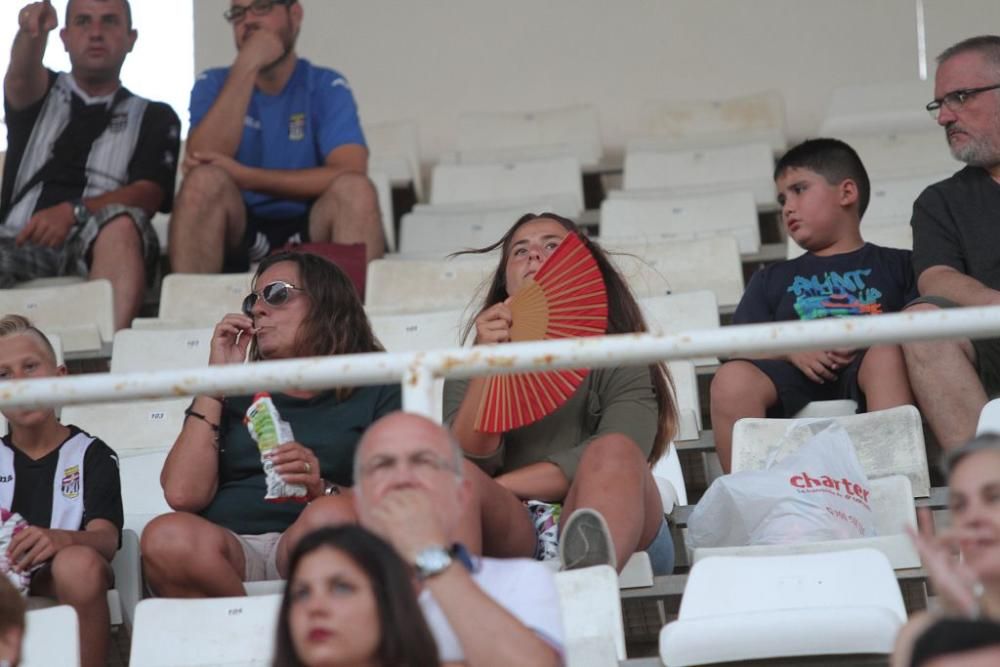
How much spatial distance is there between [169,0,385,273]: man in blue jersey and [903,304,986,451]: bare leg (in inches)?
68.6

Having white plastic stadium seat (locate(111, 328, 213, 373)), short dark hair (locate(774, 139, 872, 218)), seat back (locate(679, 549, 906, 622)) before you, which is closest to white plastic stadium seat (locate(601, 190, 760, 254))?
short dark hair (locate(774, 139, 872, 218))

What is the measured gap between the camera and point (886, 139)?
17.6ft

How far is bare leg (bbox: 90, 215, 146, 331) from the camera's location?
4438 mm

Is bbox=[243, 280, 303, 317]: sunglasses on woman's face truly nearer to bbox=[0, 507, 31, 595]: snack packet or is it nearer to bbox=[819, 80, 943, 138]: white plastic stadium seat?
bbox=[0, 507, 31, 595]: snack packet

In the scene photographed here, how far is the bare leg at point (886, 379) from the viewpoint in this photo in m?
3.18

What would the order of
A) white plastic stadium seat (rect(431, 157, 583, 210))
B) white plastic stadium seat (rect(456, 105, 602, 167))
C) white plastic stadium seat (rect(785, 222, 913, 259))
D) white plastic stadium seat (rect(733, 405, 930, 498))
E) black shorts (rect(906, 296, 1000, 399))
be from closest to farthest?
white plastic stadium seat (rect(733, 405, 930, 498)), black shorts (rect(906, 296, 1000, 399)), white plastic stadium seat (rect(785, 222, 913, 259)), white plastic stadium seat (rect(431, 157, 583, 210)), white plastic stadium seat (rect(456, 105, 602, 167))

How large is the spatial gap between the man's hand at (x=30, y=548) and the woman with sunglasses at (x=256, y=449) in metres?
0.16

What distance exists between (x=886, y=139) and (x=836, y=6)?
3.15 feet

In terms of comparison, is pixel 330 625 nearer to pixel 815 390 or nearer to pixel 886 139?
pixel 815 390

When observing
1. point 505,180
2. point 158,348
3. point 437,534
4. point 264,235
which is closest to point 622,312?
point 437,534

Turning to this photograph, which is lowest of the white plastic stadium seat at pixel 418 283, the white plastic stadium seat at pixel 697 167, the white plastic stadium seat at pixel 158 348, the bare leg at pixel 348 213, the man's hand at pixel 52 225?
the white plastic stadium seat at pixel 158 348

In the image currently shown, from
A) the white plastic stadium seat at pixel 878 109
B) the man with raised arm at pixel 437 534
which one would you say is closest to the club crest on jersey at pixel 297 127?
the white plastic stadium seat at pixel 878 109

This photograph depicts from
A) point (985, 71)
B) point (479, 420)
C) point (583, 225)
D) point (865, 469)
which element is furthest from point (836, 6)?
point (479, 420)

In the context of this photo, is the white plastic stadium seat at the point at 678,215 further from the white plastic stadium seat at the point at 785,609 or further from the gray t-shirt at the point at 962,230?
the white plastic stadium seat at the point at 785,609
